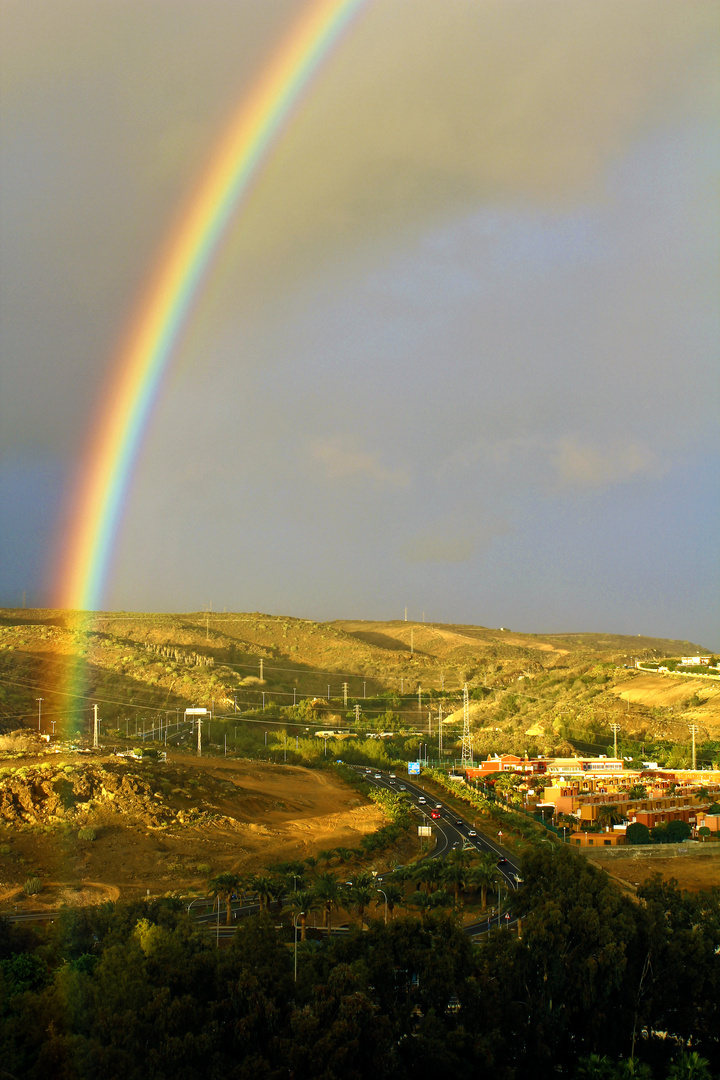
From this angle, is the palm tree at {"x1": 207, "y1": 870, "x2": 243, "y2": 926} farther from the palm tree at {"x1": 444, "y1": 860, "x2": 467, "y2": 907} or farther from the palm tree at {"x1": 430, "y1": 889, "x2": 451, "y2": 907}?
the palm tree at {"x1": 444, "y1": 860, "x2": 467, "y2": 907}

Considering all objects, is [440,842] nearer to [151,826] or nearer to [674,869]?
[674,869]

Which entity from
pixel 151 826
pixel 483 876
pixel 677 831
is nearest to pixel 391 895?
pixel 483 876

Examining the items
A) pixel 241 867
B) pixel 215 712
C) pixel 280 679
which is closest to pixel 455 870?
pixel 241 867

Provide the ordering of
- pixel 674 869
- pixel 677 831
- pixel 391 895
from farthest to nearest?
pixel 677 831 < pixel 674 869 < pixel 391 895

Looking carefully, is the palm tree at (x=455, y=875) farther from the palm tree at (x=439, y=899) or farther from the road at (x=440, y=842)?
the palm tree at (x=439, y=899)

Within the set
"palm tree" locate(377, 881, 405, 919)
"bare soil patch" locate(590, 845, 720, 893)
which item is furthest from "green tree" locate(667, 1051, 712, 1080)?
"bare soil patch" locate(590, 845, 720, 893)

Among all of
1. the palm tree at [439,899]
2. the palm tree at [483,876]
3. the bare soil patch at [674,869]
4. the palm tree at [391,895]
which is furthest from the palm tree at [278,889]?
the bare soil patch at [674,869]
